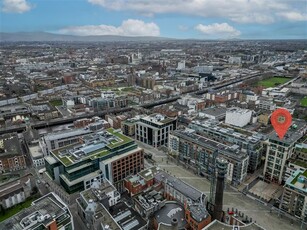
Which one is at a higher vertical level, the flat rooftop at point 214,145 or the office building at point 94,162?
the flat rooftop at point 214,145

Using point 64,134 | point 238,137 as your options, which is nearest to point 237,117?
point 238,137

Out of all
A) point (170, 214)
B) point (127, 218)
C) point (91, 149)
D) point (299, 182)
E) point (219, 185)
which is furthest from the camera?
point (91, 149)

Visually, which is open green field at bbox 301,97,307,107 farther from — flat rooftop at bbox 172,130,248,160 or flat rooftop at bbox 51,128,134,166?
flat rooftop at bbox 51,128,134,166

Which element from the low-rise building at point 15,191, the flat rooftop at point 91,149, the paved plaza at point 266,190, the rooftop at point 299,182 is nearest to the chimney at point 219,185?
the rooftop at point 299,182

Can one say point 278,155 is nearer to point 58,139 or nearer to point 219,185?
point 219,185

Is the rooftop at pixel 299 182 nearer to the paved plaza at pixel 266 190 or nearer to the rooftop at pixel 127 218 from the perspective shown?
the paved plaza at pixel 266 190

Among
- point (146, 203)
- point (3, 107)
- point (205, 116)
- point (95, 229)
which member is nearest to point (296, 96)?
point (205, 116)
